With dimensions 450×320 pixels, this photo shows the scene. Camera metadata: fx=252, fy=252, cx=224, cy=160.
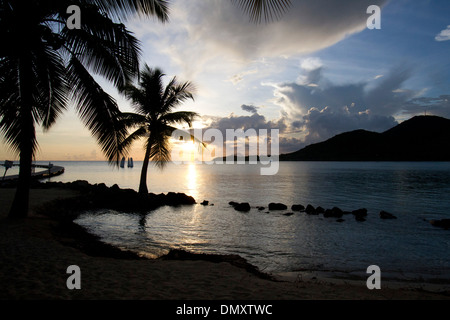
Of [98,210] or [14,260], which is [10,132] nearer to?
[14,260]

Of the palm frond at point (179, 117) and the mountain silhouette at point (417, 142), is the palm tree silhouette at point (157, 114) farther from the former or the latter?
the mountain silhouette at point (417, 142)

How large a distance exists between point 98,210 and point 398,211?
22.1 m

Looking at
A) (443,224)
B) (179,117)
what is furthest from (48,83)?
(443,224)

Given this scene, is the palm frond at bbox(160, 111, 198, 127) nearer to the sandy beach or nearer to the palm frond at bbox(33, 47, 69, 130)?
the palm frond at bbox(33, 47, 69, 130)

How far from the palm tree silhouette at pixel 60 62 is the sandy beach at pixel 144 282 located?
3.27m

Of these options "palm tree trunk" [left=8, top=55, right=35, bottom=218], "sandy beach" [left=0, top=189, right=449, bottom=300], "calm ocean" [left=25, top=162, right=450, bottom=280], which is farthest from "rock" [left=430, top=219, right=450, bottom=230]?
"palm tree trunk" [left=8, top=55, right=35, bottom=218]

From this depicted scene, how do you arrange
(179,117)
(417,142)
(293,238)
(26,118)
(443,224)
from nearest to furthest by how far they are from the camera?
(26,118)
(293,238)
(443,224)
(179,117)
(417,142)

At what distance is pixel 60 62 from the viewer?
8.45 m

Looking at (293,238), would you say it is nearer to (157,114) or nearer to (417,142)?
(157,114)

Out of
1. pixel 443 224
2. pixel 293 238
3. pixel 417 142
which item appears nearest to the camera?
pixel 293 238

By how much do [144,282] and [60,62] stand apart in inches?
301

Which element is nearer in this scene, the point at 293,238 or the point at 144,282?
the point at 144,282
